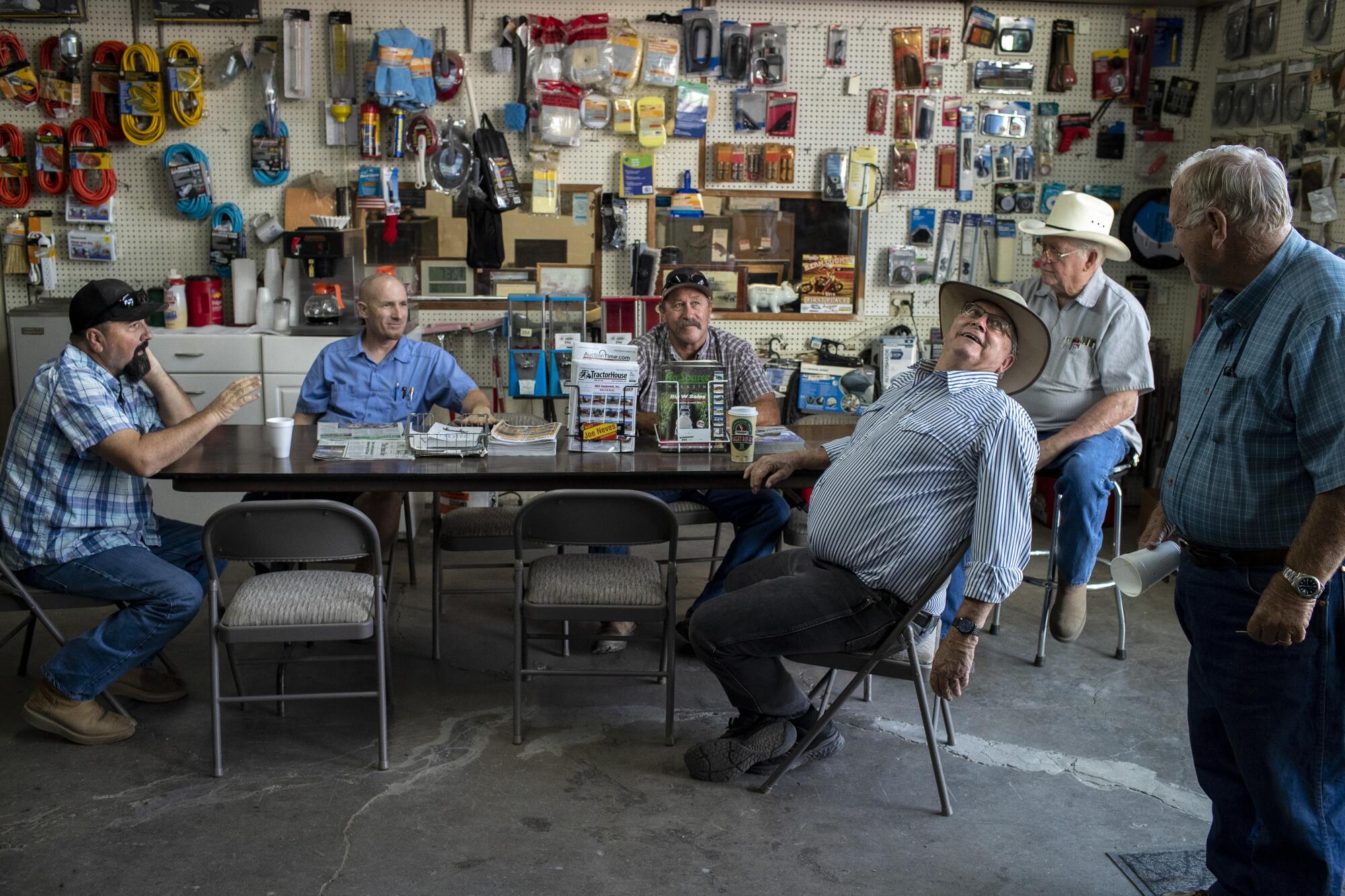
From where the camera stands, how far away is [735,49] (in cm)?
621

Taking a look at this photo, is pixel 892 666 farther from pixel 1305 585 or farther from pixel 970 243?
pixel 970 243

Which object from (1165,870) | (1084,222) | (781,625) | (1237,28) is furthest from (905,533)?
(1237,28)

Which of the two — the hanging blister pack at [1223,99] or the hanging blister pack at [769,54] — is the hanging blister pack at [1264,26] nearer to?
the hanging blister pack at [1223,99]

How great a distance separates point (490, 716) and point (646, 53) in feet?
12.5

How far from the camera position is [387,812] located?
3188 millimetres

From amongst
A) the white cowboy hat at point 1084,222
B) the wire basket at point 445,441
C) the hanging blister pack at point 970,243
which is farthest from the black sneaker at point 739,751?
the hanging blister pack at point 970,243

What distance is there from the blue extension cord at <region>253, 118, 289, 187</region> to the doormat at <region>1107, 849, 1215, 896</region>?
203 inches

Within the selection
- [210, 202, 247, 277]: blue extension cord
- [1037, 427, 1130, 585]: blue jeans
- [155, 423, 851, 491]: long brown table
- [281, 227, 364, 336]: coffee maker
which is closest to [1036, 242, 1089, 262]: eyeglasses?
[1037, 427, 1130, 585]: blue jeans

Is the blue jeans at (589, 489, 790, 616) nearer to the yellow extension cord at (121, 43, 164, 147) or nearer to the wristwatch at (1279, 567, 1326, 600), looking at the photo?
the wristwatch at (1279, 567, 1326, 600)

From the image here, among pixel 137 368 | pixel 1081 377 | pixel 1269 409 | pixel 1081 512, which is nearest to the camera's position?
pixel 1269 409

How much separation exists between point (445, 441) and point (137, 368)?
1.04 m

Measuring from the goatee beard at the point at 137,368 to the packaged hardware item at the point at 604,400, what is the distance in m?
1.42

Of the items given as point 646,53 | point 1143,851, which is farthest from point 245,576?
point 1143,851

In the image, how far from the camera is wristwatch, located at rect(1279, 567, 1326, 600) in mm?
2182
